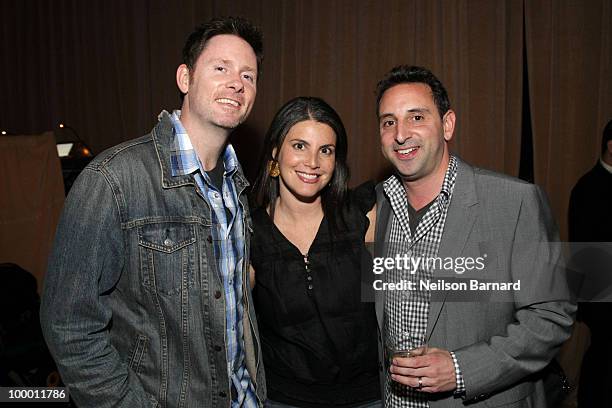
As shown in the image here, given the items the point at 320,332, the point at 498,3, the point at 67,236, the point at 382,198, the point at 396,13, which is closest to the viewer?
the point at 67,236

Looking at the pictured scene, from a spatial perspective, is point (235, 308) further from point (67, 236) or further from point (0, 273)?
point (0, 273)

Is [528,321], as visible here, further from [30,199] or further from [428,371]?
[30,199]

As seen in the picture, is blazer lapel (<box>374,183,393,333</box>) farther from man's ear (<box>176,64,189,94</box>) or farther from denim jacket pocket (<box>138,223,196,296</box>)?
man's ear (<box>176,64,189,94</box>)

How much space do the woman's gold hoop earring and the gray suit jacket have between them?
744 millimetres

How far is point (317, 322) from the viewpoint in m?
1.90

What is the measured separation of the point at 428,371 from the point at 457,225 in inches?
18.3

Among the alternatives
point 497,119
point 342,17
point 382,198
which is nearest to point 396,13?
point 342,17

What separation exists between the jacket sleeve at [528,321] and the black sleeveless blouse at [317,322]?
1.42 feet

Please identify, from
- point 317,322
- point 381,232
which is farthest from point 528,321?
point 317,322

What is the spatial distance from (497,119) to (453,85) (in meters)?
0.40

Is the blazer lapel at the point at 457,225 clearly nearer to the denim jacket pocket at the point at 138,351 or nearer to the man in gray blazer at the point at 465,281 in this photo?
the man in gray blazer at the point at 465,281

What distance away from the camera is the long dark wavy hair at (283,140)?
2.07 metres

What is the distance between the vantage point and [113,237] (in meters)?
1.37

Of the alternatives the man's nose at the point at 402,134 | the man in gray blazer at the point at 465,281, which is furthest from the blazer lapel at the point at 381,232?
the man's nose at the point at 402,134
